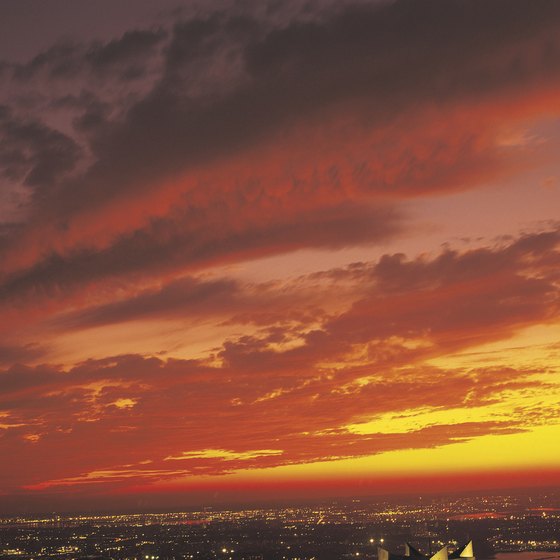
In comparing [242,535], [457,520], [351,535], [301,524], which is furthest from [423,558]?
[301,524]

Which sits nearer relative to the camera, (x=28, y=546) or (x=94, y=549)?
(x=94, y=549)

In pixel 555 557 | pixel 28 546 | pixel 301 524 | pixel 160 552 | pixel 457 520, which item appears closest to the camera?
pixel 555 557

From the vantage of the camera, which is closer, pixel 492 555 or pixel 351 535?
pixel 492 555

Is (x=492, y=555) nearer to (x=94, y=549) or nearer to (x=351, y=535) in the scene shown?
(x=351, y=535)

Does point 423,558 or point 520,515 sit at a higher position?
point 423,558

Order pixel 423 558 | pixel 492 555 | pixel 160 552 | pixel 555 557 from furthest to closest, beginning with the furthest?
pixel 160 552
pixel 492 555
pixel 555 557
pixel 423 558

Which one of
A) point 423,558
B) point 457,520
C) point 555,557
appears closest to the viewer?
point 423,558

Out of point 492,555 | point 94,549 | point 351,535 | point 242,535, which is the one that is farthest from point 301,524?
point 492,555

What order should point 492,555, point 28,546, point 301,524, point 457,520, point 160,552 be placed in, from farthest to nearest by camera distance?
point 301,524 < point 457,520 < point 28,546 < point 160,552 < point 492,555

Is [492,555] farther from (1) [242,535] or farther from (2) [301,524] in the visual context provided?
(2) [301,524]
